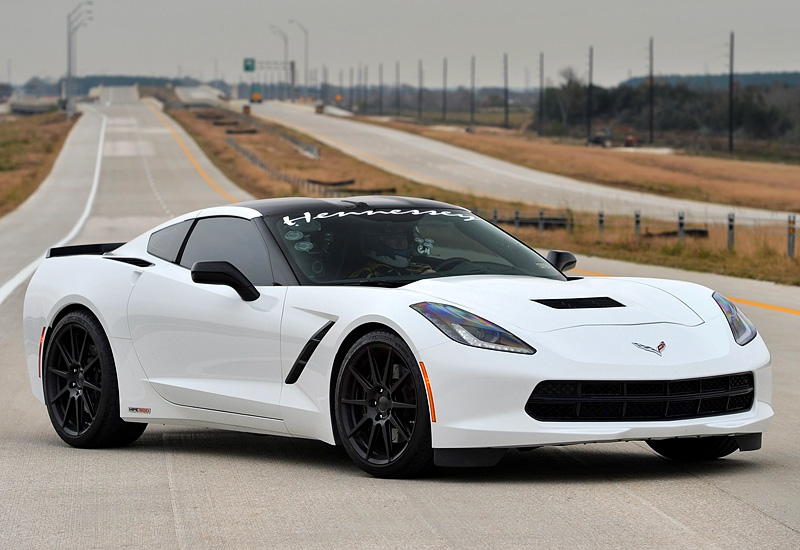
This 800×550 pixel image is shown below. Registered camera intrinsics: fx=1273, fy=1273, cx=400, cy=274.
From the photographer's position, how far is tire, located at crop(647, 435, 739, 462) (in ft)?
21.4

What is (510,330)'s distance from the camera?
5.95 m

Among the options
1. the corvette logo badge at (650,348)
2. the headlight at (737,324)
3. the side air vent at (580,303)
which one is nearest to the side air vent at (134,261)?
the side air vent at (580,303)

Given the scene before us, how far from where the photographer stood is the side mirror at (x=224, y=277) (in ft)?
22.6

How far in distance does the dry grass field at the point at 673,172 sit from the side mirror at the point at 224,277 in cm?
4915

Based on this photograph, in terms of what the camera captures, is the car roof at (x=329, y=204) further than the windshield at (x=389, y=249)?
Yes

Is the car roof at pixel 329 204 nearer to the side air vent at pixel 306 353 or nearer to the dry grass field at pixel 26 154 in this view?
the side air vent at pixel 306 353

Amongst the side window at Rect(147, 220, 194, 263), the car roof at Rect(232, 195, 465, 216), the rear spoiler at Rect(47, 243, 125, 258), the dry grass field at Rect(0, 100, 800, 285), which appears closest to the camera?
the car roof at Rect(232, 195, 465, 216)

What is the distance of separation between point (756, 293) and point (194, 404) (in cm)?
1238

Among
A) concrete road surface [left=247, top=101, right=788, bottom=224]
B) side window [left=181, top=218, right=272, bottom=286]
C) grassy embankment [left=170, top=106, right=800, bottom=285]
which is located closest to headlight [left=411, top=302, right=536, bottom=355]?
side window [left=181, top=218, right=272, bottom=286]

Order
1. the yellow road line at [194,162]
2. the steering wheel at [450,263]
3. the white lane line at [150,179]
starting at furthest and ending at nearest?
1. the yellow road line at [194,162]
2. the white lane line at [150,179]
3. the steering wheel at [450,263]

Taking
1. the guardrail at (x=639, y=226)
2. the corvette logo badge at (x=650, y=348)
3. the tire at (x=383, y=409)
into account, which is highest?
the corvette logo badge at (x=650, y=348)

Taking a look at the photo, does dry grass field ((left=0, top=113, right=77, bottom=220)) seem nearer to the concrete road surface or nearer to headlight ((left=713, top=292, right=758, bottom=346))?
the concrete road surface

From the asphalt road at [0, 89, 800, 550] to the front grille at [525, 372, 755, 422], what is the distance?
327mm

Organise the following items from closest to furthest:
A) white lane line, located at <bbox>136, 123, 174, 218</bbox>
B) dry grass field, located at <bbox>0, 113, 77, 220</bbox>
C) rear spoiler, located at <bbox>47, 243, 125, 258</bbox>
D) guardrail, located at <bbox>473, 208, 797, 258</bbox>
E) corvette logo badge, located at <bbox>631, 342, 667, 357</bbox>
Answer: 1. corvette logo badge, located at <bbox>631, 342, 667, 357</bbox>
2. rear spoiler, located at <bbox>47, 243, 125, 258</bbox>
3. guardrail, located at <bbox>473, 208, 797, 258</bbox>
4. white lane line, located at <bbox>136, 123, 174, 218</bbox>
5. dry grass field, located at <bbox>0, 113, 77, 220</bbox>
